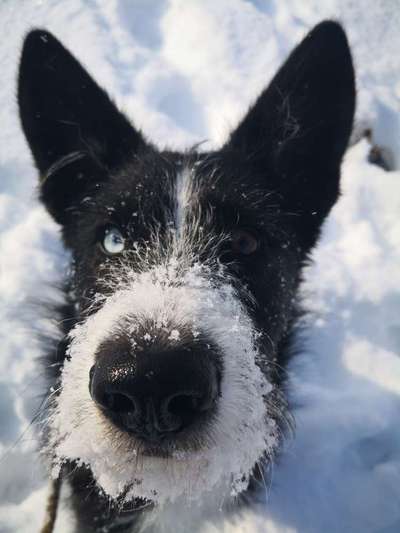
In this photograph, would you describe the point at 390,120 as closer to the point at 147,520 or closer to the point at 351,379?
the point at 351,379

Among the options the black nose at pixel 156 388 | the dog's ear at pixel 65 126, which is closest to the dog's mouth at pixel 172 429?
the black nose at pixel 156 388

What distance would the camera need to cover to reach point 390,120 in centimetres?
530

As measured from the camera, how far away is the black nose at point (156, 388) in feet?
4.27

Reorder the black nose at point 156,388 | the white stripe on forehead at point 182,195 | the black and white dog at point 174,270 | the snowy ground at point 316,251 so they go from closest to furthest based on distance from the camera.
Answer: the black nose at point 156,388
the black and white dog at point 174,270
the white stripe on forehead at point 182,195
the snowy ground at point 316,251

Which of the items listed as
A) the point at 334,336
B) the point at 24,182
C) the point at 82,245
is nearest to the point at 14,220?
the point at 24,182

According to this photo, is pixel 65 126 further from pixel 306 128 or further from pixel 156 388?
pixel 156 388

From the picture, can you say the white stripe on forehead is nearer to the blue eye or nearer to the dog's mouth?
the blue eye

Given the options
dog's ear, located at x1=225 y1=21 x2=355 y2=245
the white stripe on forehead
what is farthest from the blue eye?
dog's ear, located at x1=225 y1=21 x2=355 y2=245

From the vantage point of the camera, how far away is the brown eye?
2.21m

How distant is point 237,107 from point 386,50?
108 inches

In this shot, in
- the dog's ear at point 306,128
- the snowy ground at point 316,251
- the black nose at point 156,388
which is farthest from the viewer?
the snowy ground at point 316,251

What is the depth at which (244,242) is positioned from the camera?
225 cm

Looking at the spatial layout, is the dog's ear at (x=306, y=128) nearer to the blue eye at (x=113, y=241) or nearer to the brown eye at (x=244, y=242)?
the brown eye at (x=244, y=242)

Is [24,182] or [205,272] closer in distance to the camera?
[205,272]
